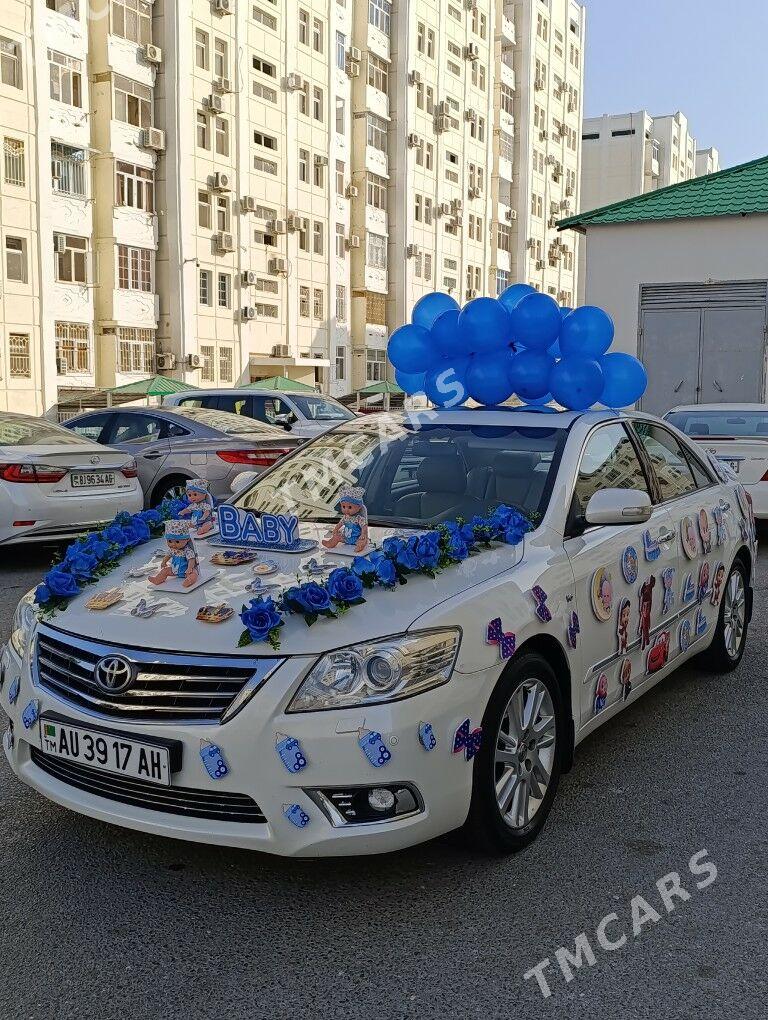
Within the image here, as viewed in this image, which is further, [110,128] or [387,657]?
[110,128]

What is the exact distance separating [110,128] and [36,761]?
3484cm

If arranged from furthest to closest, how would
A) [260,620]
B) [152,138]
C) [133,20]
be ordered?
[152,138]
[133,20]
[260,620]

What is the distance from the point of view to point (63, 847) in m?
3.52

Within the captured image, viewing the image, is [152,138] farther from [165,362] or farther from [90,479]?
[90,479]

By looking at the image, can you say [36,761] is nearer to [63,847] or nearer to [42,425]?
[63,847]

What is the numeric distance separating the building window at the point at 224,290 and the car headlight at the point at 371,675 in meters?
37.8

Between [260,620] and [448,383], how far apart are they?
2.64 metres

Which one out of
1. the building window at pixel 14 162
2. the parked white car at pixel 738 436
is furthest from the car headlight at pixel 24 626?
the building window at pixel 14 162

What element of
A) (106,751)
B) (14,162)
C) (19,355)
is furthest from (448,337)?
(14,162)

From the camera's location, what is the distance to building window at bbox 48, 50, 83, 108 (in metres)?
32.7

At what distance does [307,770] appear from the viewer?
115 inches

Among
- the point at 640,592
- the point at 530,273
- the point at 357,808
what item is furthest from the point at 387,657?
the point at 530,273

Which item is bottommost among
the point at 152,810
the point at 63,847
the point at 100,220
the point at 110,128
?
the point at 63,847

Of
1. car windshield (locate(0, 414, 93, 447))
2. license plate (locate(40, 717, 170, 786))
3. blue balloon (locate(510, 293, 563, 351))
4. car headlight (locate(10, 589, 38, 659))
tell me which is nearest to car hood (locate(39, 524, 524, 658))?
car headlight (locate(10, 589, 38, 659))
